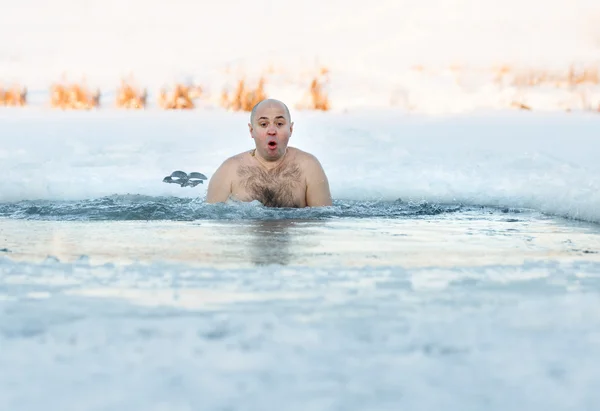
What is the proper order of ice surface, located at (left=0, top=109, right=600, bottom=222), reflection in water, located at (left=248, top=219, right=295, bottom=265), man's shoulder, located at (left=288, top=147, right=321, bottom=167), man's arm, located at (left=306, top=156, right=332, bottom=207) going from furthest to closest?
1. ice surface, located at (left=0, top=109, right=600, bottom=222)
2. man's shoulder, located at (left=288, top=147, right=321, bottom=167)
3. man's arm, located at (left=306, top=156, right=332, bottom=207)
4. reflection in water, located at (left=248, top=219, right=295, bottom=265)

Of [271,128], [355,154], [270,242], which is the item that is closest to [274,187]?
[271,128]

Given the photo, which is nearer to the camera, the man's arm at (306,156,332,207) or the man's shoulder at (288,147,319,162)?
the man's arm at (306,156,332,207)

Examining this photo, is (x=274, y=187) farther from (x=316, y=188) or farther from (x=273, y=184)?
(x=316, y=188)

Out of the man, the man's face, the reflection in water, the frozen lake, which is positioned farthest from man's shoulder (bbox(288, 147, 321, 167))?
the reflection in water

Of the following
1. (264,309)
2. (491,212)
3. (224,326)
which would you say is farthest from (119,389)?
(491,212)

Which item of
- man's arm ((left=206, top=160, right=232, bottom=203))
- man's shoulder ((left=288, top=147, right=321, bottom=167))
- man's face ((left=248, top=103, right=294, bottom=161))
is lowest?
man's arm ((left=206, top=160, right=232, bottom=203))

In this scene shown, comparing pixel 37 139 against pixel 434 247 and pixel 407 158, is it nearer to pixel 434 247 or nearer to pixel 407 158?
pixel 407 158

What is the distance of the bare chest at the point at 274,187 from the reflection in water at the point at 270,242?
98cm

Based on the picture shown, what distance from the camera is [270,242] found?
3.95m

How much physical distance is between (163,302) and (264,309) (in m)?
0.27

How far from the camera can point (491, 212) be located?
20.6ft

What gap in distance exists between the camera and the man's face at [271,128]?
244 inches

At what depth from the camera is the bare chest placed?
6348 mm

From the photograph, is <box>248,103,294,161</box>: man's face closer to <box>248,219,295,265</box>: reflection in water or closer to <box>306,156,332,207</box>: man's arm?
<box>306,156,332,207</box>: man's arm
